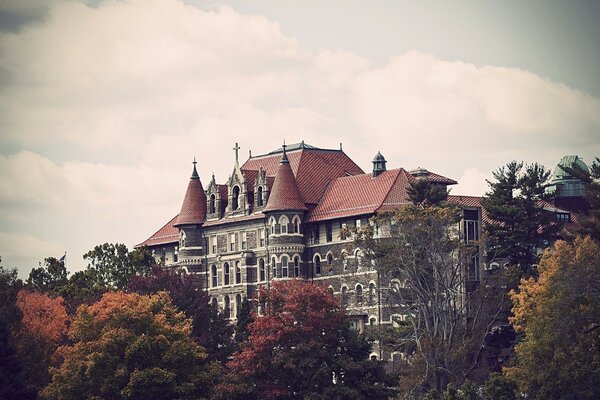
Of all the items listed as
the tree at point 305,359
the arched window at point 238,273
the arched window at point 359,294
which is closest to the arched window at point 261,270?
the arched window at point 238,273

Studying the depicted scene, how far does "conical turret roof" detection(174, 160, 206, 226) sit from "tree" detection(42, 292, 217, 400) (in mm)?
38406

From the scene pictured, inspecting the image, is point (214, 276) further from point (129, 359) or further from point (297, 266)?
point (129, 359)

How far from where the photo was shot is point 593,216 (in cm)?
12131

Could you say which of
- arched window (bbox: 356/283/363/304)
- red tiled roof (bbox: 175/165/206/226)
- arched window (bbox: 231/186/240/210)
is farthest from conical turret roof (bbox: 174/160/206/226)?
arched window (bbox: 356/283/363/304)

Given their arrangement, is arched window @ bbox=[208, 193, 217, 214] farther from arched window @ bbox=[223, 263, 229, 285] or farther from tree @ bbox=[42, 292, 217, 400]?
tree @ bbox=[42, 292, 217, 400]

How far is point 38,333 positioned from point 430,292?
2623 centimetres

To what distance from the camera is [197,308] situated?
126 m

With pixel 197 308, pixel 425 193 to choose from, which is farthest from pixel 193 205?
pixel 425 193

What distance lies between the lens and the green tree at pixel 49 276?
478ft

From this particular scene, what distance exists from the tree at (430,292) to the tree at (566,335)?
502 centimetres

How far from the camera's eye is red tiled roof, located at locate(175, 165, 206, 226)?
152m

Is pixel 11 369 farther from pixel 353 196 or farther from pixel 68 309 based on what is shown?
pixel 353 196

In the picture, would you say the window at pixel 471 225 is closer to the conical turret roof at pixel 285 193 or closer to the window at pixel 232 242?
the conical turret roof at pixel 285 193

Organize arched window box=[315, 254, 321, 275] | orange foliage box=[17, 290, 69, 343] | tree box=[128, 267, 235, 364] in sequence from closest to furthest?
tree box=[128, 267, 235, 364] < orange foliage box=[17, 290, 69, 343] < arched window box=[315, 254, 321, 275]
